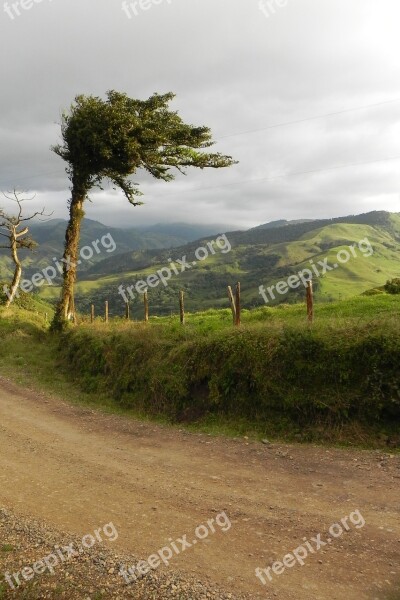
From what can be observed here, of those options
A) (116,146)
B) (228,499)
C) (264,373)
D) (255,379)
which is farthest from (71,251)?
(228,499)

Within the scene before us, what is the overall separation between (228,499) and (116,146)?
20.4 metres

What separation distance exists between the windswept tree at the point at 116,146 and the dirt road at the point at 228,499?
14676mm

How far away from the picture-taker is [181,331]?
51.2 ft

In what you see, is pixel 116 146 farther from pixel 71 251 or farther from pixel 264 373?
pixel 264 373

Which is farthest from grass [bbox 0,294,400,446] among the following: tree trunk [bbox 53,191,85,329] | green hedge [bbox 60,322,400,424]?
tree trunk [bbox 53,191,85,329]

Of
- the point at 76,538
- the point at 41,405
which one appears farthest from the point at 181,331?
the point at 76,538

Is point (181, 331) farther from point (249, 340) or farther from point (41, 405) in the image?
point (41, 405)

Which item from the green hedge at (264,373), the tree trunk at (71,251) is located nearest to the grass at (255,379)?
the green hedge at (264,373)

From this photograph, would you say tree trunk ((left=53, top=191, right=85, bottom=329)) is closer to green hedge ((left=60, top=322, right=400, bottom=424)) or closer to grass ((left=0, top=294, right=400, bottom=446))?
grass ((left=0, top=294, right=400, bottom=446))

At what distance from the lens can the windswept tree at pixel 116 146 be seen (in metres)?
22.8

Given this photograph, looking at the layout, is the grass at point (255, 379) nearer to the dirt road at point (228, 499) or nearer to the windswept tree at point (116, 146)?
the dirt road at point (228, 499)

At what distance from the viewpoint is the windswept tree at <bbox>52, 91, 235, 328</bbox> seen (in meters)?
22.8

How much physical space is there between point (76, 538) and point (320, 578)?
3.86 meters

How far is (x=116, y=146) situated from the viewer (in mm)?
23250
